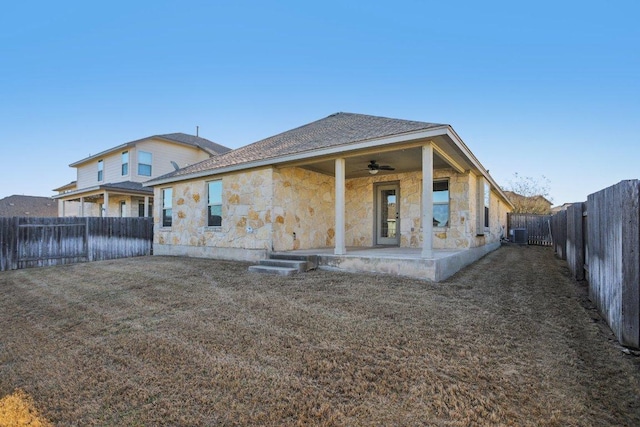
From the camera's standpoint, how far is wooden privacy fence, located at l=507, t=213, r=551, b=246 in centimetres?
1666

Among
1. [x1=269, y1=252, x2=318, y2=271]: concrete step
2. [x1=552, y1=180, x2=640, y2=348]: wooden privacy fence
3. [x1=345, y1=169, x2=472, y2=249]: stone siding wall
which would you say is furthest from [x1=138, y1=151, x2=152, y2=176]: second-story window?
[x1=552, y1=180, x2=640, y2=348]: wooden privacy fence

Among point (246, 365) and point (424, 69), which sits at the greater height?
point (424, 69)

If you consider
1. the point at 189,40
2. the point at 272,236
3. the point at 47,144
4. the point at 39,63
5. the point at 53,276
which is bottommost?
the point at 53,276

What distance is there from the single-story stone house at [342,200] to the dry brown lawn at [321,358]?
2164mm

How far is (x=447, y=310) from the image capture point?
4.04 metres

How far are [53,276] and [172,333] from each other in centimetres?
644

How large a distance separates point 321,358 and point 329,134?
646 centimetres

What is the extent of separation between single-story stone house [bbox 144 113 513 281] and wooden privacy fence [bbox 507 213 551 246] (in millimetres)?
7997

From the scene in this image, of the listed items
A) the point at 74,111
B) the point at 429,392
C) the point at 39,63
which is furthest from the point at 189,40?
the point at 429,392

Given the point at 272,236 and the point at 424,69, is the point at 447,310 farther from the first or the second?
the point at 424,69

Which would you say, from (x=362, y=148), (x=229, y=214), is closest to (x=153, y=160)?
(x=229, y=214)

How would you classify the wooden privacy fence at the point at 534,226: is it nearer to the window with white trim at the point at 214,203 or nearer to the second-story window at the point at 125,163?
the window with white trim at the point at 214,203

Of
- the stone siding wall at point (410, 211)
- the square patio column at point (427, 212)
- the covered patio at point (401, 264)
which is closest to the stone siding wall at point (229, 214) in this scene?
the covered patio at point (401, 264)

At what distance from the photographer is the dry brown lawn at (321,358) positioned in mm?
2002
